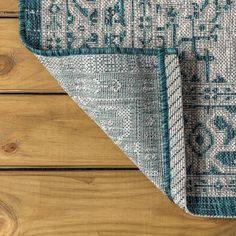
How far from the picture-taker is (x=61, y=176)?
622mm

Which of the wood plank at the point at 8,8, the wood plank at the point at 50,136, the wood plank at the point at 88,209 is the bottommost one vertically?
the wood plank at the point at 88,209

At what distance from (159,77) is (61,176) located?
202 millimetres

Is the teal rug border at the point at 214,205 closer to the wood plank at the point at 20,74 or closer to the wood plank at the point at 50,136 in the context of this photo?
the wood plank at the point at 50,136

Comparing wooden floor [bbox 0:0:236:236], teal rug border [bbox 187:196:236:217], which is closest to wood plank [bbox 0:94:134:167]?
wooden floor [bbox 0:0:236:236]

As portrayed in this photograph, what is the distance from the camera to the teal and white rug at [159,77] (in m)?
0.56

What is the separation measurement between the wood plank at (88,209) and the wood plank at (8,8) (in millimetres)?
236

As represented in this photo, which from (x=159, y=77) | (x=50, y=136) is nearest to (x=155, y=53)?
(x=159, y=77)

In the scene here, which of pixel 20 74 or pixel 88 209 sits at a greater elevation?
pixel 20 74

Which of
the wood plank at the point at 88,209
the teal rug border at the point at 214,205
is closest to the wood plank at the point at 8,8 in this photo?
Answer: the wood plank at the point at 88,209

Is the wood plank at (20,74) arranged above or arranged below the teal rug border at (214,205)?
above

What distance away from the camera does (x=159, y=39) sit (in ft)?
1.95

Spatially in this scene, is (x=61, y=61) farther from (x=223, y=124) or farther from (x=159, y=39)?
(x=223, y=124)

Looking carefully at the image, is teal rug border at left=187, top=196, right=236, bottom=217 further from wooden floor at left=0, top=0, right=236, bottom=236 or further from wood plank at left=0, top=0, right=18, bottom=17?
wood plank at left=0, top=0, right=18, bottom=17

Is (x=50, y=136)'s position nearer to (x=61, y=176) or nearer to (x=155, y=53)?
(x=61, y=176)
